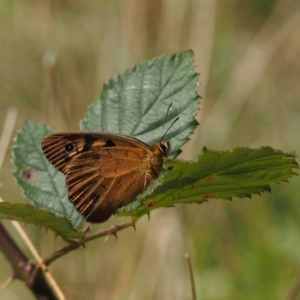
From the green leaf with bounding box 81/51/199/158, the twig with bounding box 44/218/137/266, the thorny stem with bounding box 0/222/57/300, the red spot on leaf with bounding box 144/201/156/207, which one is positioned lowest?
the thorny stem with bounding box 0/222/57/300

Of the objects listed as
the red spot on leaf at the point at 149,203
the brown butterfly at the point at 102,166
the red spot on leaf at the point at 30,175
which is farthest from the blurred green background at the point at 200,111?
the red spot on leaf at the point at 149,203

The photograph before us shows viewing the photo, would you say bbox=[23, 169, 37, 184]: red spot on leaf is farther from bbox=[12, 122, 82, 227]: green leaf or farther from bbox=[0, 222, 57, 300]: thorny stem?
bbox=[0, 222, 57, 300]: thorny stem

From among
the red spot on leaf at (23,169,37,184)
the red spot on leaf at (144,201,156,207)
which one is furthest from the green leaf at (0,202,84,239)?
the red spot on leaf at (23,169,37,184)

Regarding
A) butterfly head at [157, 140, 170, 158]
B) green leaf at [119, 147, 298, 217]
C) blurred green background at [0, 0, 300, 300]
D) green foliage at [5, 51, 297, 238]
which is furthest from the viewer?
blurred green background at [0, 0, 300, 300]

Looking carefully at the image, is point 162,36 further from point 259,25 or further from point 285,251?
point 285,251

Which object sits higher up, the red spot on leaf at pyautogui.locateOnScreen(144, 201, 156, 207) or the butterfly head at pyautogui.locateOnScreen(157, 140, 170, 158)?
the butterfly head at pyautogui.locateOnScreen(157, 140, 170, 158)

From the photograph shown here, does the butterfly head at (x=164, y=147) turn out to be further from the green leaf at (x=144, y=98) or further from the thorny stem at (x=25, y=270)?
the thorny stem at (x=25, y=270)
